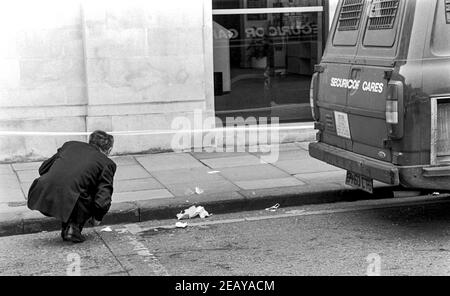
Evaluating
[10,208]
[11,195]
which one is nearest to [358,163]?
[10,208]

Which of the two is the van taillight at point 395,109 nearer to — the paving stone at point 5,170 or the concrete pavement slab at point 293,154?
the concrete pavement slab at point 293,154

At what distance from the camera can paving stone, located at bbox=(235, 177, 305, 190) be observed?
8080 mm

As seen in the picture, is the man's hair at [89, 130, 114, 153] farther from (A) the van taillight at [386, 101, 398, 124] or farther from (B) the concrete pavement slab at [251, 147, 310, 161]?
(B) the concrete pavement slab at [251, 147, 310, 161]

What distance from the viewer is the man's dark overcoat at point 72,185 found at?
6.09 meters

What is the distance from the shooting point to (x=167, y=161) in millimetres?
9625

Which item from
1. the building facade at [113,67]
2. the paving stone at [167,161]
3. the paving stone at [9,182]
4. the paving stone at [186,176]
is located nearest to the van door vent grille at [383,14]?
the paving stone at [186,176]

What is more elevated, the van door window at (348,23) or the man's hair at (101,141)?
the van door window at (348,23)

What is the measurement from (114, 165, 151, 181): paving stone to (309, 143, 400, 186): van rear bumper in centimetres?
242

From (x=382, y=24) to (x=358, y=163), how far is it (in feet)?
4.34

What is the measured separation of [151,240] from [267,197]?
165 centimetres

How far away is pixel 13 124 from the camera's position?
9.64 m

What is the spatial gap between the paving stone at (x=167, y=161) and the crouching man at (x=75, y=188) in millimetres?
2756

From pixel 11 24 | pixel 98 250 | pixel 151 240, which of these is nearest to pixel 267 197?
pixel 151 240

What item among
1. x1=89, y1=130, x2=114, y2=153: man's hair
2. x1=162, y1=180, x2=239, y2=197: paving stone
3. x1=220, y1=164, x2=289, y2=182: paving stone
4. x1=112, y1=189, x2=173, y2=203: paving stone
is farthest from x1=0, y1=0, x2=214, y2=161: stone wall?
x1=89, y1=130, x2=114, y2=153: man's hair
